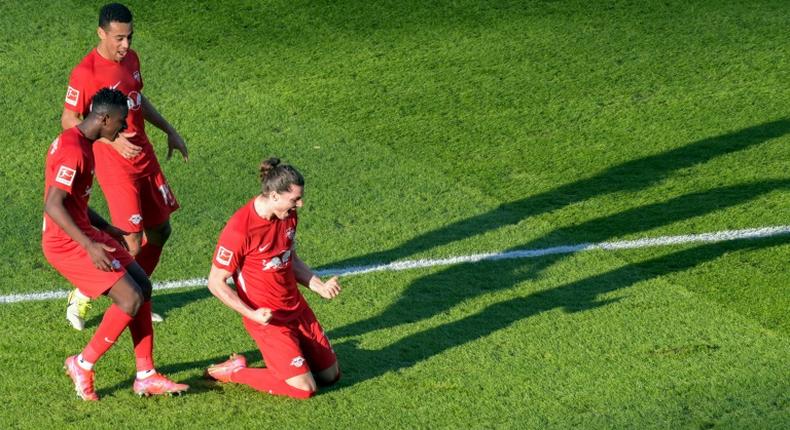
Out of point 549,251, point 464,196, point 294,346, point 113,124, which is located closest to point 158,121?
point 113,124

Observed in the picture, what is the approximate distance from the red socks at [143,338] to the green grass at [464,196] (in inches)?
9.0

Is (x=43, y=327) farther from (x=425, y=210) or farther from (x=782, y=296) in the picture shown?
(x=782, y=296)

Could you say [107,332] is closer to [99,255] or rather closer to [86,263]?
[86,263]

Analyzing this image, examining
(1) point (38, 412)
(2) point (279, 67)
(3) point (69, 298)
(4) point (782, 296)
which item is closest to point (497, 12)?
(2) point (279, 67)

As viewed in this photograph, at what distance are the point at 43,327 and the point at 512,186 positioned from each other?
418cm

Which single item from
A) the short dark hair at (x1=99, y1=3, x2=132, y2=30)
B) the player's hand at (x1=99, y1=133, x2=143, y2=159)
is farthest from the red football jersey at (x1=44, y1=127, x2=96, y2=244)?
the short dark hair at (x1=99, y1=3, x2=132, y2=30)

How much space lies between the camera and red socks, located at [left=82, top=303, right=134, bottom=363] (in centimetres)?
700

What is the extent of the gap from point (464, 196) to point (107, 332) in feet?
13.2

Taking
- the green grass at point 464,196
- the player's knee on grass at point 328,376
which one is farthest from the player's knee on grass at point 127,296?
the player's knee on grass at point 328,376

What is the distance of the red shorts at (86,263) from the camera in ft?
22.9

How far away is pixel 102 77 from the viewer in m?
8.16

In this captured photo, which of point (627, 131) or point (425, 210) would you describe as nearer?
point (425, 210)

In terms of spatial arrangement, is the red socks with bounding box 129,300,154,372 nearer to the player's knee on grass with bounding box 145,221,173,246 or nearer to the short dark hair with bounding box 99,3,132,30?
the player's knee on grass with bounding box 145,221,173,246

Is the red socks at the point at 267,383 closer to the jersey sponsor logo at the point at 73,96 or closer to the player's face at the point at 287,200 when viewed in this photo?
the player's face at the point at 287,200
